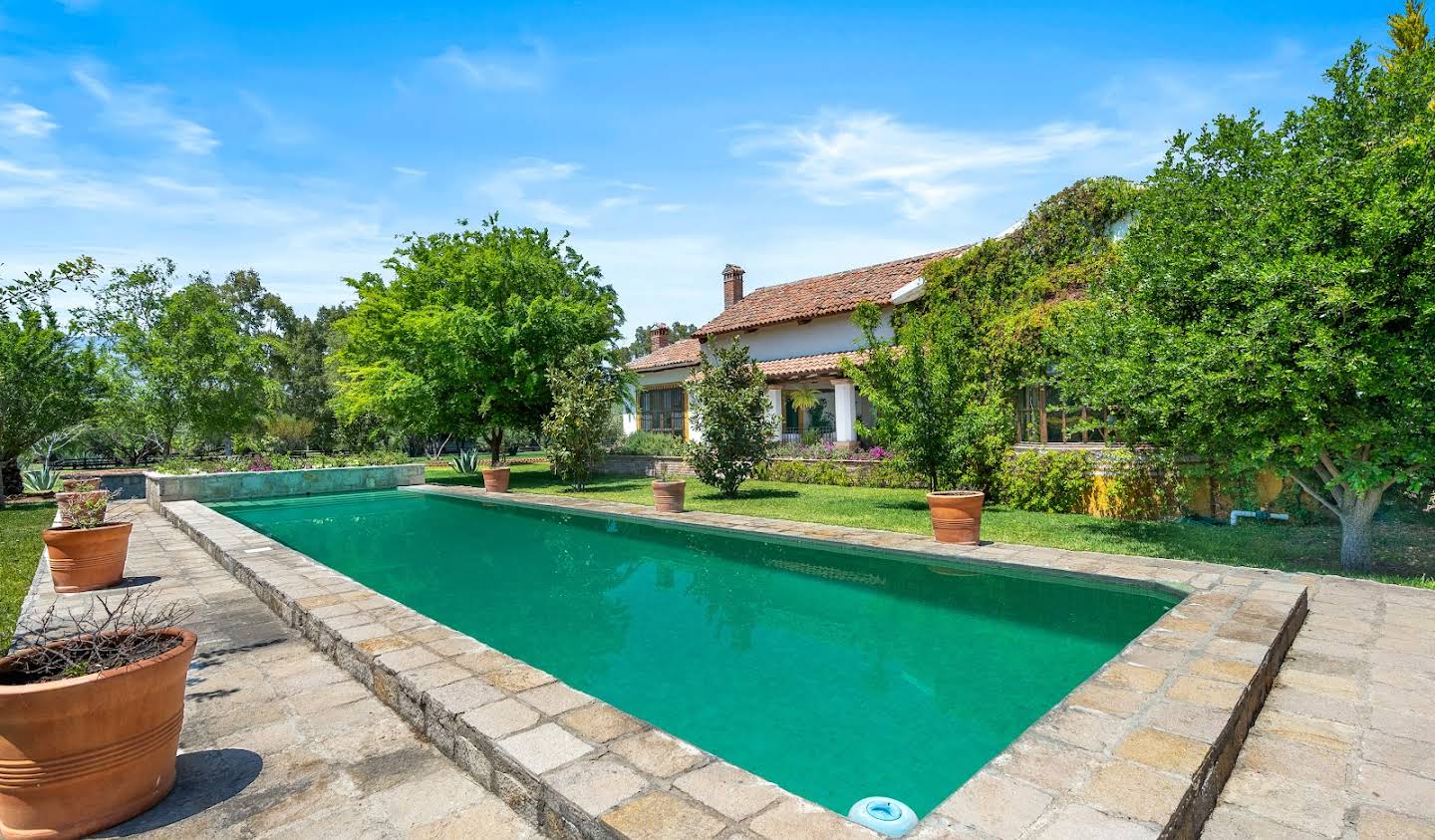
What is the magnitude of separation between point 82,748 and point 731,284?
25.9m

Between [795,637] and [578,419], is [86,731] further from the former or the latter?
[578,419]

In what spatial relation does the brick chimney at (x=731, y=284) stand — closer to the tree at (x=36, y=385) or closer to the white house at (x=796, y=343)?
the white house at (x=796, y=343)

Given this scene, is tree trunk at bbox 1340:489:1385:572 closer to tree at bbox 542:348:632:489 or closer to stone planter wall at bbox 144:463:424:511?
tree at bbox 542:348:632:489

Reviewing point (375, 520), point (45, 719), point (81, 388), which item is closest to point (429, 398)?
point (375, 520)

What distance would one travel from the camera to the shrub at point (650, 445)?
22.2 meters

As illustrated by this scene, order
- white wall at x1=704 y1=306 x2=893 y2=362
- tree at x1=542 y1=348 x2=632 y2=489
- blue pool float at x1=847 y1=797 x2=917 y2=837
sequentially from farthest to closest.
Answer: white wall at x1=704 y1=306 x2=893 y2=362 < tree at x1=542 y1=348 x2=632 y2=489 < blue pool float at x1=847 y1=797 x2=917 y2=837

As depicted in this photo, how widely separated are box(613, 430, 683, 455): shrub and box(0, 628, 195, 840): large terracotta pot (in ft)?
61.6

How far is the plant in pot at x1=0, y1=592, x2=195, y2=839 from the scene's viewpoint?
8.23 ft

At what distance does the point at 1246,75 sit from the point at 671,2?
817cm

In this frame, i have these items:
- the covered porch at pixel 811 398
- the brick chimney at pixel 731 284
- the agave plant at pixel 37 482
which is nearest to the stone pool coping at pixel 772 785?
the covered porch at pixel 811 398

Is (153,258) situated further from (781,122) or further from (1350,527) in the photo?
→ (1350,527)

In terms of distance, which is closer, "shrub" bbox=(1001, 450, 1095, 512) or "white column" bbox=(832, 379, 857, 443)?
"shrub" bbox=(1001, 450, 1095, 512)

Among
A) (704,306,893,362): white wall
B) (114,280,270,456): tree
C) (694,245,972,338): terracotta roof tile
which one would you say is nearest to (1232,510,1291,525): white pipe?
(704,306,893,362): white wall

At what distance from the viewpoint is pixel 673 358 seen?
26.8 meters
